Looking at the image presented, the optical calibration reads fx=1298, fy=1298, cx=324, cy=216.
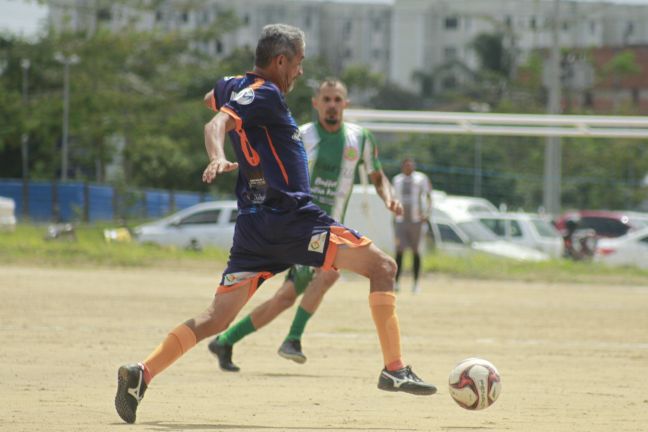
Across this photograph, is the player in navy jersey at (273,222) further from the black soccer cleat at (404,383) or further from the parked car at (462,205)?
the parked car at (462,205)

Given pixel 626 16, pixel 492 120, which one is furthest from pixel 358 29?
pixel 492 120

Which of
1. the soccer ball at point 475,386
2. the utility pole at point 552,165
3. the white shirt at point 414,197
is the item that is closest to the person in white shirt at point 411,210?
the white shirt at point 414,197

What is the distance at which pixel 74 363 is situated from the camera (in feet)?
29.9

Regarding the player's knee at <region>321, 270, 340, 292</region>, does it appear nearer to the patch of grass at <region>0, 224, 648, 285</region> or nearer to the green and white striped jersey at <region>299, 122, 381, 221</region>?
the green and white striped jersey at <region>299, 122, 381, 221</region>

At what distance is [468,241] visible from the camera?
25.0m

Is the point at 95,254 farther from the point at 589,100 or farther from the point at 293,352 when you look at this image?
the point at 589,100

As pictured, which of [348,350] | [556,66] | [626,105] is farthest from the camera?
[626,105]

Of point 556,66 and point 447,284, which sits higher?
point 556,66

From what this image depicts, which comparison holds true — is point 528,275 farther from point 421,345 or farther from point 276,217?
point 276,217

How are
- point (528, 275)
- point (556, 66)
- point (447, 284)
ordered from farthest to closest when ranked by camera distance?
point (556, 66) → point (528, 275) → point (447, 284)

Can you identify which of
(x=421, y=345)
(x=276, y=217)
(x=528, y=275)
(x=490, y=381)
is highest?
(x=276, y=217)

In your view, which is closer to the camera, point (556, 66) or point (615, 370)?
point (615, 370)

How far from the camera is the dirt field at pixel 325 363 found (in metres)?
6.70

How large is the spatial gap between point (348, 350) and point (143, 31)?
4529cm
